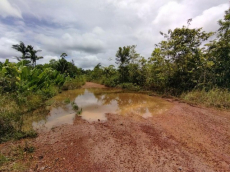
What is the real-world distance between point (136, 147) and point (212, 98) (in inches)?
239

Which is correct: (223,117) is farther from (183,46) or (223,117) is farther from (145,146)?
(183,46)

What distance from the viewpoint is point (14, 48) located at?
55.9 ft

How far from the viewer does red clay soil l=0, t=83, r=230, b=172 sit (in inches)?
102

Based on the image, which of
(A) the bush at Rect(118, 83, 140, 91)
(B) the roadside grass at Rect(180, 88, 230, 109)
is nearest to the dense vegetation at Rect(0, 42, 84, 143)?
(A) the bush at Rect(118, 83, 140, 91)

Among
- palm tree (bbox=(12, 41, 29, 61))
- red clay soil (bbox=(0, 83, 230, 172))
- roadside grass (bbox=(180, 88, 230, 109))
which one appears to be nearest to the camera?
red clay soil (bbox=(0, 83, 230, 172))

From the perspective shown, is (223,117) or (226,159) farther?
(223,117)

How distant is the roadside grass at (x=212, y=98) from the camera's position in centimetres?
647

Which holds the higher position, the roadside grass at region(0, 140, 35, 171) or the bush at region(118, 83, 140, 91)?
the bush at region(118, 83, 140, 91)

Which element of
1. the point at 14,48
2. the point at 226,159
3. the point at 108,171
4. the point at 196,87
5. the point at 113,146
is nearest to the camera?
the point at 108,171

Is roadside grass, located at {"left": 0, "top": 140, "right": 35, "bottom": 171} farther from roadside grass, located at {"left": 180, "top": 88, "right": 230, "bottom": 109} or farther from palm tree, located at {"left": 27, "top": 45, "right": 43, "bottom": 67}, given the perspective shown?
palm tree, located at {"left": 27, "top": 45, "right": 43, "bottom": 67}

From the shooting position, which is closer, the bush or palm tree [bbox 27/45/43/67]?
the bush

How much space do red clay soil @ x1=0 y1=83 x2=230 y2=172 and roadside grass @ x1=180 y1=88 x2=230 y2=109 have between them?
199cm

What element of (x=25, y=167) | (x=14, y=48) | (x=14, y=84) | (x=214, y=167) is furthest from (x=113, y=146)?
(x=14, y=48)

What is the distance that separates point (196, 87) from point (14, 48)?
2124cm
